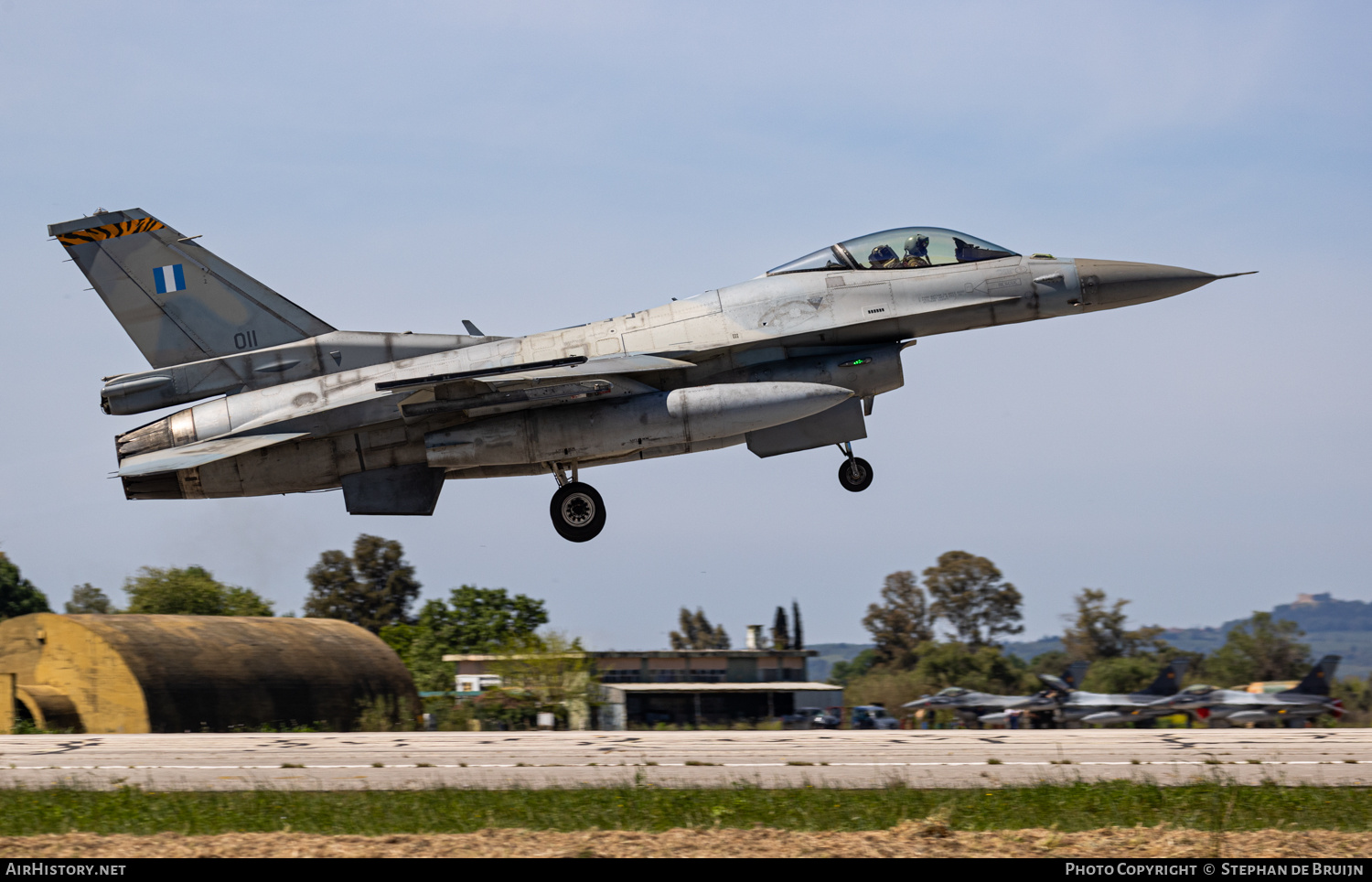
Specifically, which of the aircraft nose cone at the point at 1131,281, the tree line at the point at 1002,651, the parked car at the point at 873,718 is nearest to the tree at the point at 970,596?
the tree line at the point at 1002,651

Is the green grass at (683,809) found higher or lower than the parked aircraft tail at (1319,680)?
higher

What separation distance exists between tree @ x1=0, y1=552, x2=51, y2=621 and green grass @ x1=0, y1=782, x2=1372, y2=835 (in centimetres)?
5839

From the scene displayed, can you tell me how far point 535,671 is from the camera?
122 feet

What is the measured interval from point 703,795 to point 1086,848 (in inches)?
171

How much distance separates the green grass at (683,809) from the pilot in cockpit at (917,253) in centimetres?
733

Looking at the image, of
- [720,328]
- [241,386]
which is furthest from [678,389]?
[241,386]

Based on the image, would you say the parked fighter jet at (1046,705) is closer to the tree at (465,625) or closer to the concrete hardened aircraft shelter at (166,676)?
the concrete hardened aircraft shelter at (166,676)

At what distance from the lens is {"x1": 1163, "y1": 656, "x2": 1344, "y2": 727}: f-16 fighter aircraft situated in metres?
28.6

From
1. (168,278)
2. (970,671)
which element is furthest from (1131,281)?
(970,671)

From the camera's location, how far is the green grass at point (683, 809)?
11367mm

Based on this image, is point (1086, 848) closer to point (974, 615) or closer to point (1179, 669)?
point (1179, 669)

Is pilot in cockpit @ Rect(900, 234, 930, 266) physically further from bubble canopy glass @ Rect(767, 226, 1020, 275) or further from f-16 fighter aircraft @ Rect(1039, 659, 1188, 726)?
f-16 fighter aircraft @ Rect(1039, 659, 1188, 726)

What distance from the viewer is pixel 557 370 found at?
1639 centimetres
